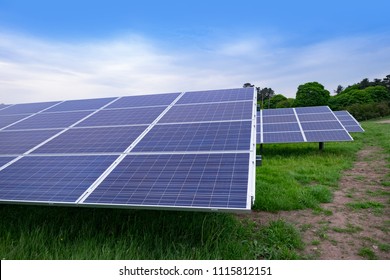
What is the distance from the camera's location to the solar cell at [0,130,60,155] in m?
5.93

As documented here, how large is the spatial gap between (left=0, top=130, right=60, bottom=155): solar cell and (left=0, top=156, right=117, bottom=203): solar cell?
28.4 inches

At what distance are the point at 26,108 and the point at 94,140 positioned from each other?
5.90 metres

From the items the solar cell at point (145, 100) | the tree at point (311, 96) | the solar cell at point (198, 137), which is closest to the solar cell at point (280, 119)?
the solar cell at point (145, 100)

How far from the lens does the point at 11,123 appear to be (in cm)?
807

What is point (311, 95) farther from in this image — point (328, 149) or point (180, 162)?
point (180, 162)

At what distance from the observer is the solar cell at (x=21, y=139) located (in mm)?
5934

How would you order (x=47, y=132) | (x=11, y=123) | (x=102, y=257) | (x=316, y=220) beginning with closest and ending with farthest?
(x=102, y=257)
(x=316, y=220)
(x=47, y=132)
(x=11, y=123)

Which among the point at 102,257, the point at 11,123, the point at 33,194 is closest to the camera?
the point at 102,257

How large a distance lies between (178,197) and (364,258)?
3.19 m

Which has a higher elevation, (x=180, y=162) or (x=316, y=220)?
(x=180, y=162)

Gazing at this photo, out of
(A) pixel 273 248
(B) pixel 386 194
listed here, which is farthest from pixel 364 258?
(B) pixel 386 194

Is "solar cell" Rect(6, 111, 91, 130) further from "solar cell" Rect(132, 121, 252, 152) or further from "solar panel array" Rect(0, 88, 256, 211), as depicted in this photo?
"solar cell" Rect(132, 121, 252, 152)

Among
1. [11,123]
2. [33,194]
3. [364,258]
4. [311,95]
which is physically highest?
[311,95]

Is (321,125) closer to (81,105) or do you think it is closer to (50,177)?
(81,105)
